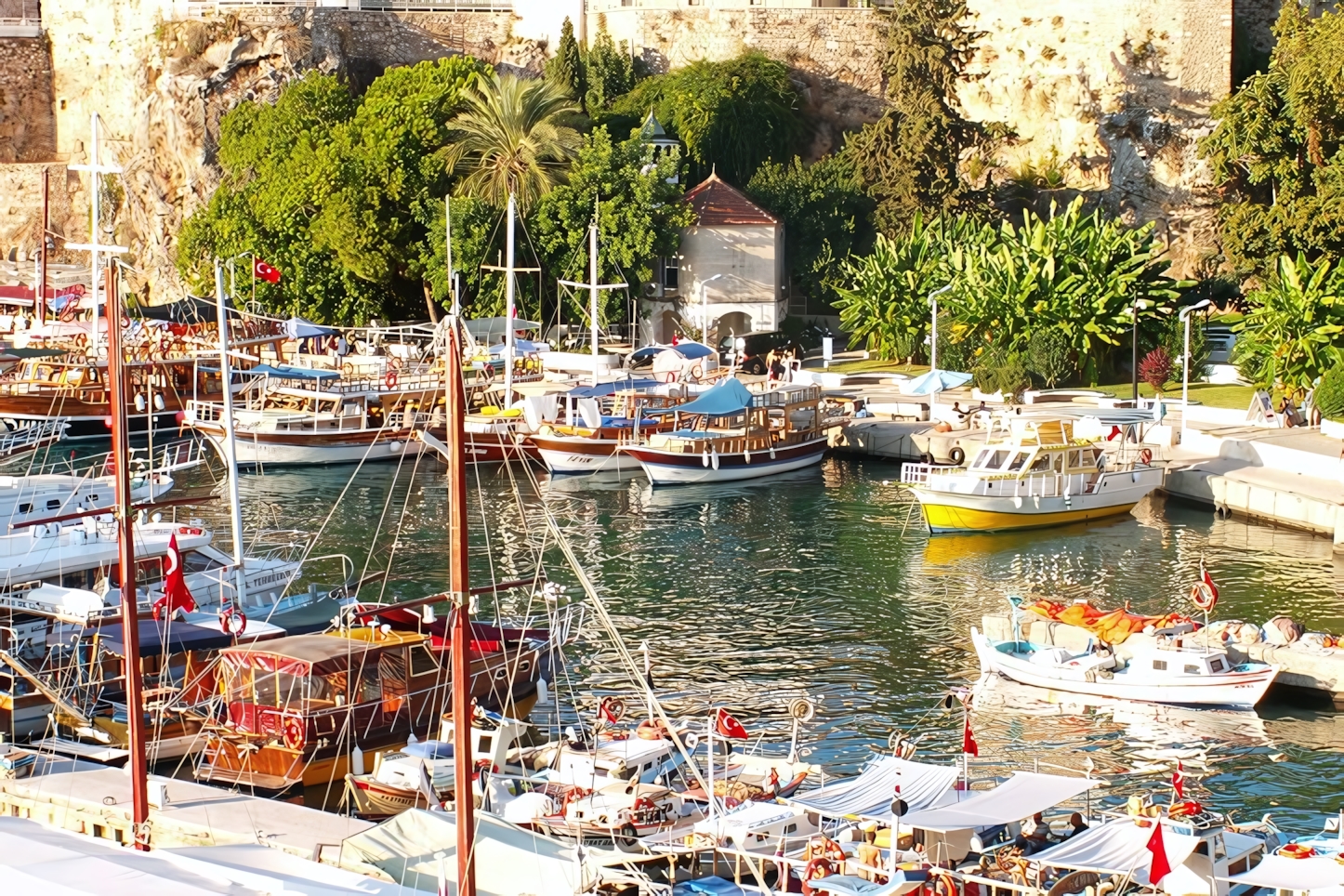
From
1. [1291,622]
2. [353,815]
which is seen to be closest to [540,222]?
[1291,622]

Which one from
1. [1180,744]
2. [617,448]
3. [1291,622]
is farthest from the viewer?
[617,448]

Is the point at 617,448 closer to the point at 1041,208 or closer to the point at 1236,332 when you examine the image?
the point at 1236,332

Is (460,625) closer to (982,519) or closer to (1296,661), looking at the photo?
(1296,661)

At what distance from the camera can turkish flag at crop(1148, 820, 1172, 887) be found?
19.0m

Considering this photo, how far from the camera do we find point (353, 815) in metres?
24.5

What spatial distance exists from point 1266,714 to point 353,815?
1376cm

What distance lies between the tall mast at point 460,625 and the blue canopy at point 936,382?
36.5 metres

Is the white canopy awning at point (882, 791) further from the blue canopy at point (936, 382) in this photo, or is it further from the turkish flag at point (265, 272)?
the turkish flag at point (265, 272)

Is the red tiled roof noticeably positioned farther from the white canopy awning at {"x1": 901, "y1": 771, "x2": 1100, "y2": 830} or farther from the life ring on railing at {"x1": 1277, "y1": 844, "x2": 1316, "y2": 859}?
the life ring on railing at {"x1": 1277, "y1": 844, "x2": 1316, "y2": 859}

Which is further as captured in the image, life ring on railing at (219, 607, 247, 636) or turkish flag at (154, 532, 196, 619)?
life ring on railing at (219, 607, 247, 636)

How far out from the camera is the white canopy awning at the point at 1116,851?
19594 mm


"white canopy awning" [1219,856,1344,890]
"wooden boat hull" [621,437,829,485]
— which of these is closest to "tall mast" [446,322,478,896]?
"white canopy awning" [1219,856,1344,890]

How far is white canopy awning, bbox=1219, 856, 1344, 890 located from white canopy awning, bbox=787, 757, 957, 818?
325 centimetres

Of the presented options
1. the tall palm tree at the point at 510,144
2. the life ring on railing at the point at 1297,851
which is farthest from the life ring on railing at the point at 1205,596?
the tall palm tree at the point at 510,144
